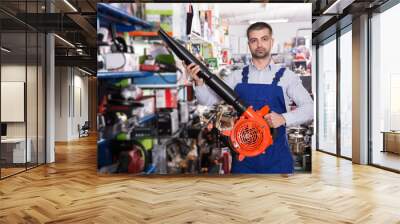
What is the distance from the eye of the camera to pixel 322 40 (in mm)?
10266

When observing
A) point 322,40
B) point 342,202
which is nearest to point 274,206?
point 342,202

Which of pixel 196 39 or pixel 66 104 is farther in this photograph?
pixel 66 104

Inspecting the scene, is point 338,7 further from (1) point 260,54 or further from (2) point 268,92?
(2) point 268,92

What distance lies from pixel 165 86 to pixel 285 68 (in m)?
1.91

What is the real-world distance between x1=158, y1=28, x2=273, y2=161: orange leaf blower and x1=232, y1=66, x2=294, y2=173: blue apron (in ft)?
0.35

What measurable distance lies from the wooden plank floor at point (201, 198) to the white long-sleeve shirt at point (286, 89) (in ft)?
3.28

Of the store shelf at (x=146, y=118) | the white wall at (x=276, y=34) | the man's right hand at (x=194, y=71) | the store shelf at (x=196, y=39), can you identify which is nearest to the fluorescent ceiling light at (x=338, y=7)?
the white wall at (x=276, y=34)

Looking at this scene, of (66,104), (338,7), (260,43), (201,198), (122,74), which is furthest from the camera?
(66,104)

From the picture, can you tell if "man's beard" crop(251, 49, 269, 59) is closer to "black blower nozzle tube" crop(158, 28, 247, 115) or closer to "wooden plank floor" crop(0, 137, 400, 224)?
"black blower nozzle tube" crop(158, 28, 247, 115)

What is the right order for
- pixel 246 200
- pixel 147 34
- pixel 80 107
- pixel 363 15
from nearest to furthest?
1. pixel 246 200
2. pixel 147 34
3. pixel 363 15
4. pixel 80 107

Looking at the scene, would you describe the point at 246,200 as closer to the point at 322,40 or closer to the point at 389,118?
the point at 389,118

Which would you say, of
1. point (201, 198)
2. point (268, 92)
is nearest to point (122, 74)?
point (268, 92)

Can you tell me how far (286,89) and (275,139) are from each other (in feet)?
2.65

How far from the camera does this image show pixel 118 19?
20.4 feet
